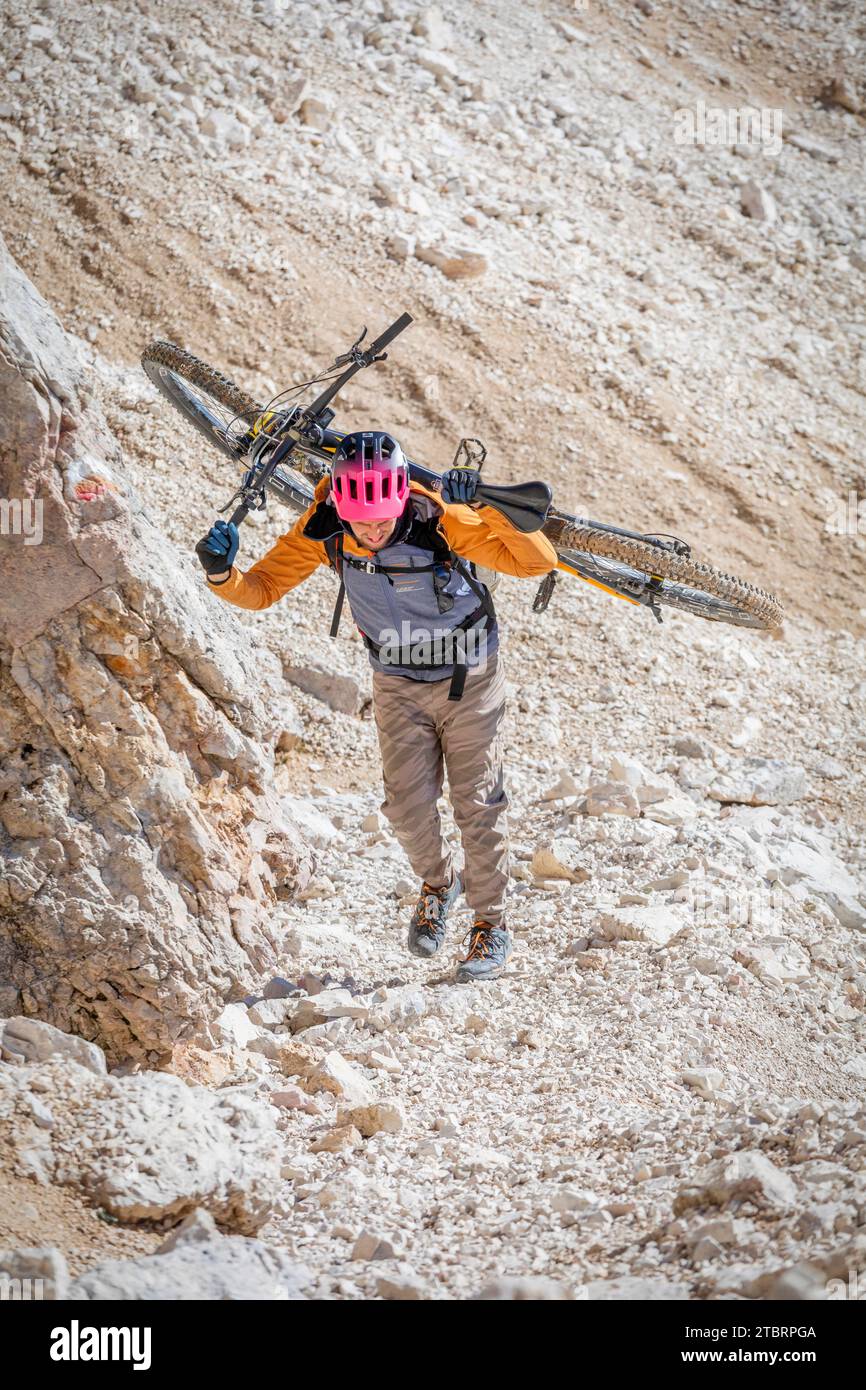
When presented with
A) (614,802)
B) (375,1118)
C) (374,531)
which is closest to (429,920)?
(375,1118)

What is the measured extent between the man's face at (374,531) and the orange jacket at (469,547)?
0.10 meters

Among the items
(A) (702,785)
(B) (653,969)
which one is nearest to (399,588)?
(B) (653,969)

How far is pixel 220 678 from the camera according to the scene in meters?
5.29

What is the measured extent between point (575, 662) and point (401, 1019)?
4528 millimetres

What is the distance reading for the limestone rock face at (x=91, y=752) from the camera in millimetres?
4508

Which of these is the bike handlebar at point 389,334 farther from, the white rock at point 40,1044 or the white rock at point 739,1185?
the white rock at point 739,1185

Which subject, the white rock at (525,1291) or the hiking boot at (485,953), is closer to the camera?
the white rock at (525,1291)

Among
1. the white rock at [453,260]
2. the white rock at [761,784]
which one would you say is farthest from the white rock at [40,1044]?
the white rock at [453,260]

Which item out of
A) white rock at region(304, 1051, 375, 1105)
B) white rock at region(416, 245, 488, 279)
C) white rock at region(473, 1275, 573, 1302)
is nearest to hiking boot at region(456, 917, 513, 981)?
white rock at region(304, 1051, 375, 1105)

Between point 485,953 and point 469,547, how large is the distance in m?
1.99

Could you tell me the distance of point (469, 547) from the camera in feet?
16.2

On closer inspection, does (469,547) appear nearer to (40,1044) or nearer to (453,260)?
(40,1044)

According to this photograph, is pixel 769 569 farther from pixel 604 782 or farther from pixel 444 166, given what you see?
pixel 444 166

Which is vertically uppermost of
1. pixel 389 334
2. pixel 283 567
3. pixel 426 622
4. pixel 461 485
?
pixel 389 334
